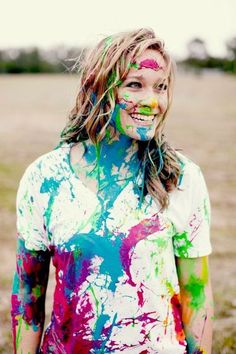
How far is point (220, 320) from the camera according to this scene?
3943 millimetres

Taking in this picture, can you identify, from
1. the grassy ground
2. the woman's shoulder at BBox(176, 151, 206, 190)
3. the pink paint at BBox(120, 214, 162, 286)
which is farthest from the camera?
the grassy ground

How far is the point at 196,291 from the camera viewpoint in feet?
5.60

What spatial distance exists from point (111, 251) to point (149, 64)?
1.94 ft

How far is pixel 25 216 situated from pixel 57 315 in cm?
32

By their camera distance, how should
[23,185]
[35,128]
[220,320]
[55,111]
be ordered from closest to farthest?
[23,185], [220,320], [35,128], [55,111]

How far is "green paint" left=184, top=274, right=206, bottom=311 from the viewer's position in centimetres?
170

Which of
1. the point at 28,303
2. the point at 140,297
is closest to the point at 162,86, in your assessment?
the point at 140,297

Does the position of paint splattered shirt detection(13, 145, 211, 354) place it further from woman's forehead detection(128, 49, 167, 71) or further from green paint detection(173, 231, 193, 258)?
woman's forehead detection(128, 49, 167, 71)

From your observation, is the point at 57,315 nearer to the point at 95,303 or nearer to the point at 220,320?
the point at 95,303

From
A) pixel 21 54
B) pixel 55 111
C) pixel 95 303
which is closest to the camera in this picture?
Result: pixel 95 303

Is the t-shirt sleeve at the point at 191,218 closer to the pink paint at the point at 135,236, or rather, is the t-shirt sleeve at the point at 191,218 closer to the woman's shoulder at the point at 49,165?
the pink paint at the point at 135,236

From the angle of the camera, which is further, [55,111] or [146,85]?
[55,111]

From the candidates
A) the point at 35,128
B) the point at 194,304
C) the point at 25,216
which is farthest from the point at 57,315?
the point at 35,128

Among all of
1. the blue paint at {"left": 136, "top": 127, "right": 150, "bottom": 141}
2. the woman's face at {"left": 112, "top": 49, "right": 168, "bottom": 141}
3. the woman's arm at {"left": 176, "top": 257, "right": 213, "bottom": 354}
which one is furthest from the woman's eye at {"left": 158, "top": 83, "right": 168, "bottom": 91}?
the woman's arm at {"left": 176, "top": 257, "right": 213, "bottom": 354}
